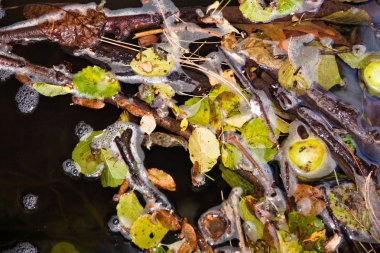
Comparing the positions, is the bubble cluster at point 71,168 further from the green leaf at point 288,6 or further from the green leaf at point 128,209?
the green leaf at point 288,6

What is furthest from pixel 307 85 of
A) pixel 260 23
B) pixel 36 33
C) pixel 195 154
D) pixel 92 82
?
pixel 36 33

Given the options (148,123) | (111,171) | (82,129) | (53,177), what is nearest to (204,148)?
(148,123)

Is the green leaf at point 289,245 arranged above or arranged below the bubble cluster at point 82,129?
below

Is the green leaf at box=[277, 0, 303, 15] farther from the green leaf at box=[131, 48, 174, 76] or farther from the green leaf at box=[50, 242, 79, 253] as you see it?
the green leaf at box=[50, 242, 79, 253]

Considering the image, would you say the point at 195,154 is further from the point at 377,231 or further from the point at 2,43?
the point at 2,43

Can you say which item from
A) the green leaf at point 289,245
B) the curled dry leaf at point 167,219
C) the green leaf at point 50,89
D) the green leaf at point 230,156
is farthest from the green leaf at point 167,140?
the green leaf at point 289,245

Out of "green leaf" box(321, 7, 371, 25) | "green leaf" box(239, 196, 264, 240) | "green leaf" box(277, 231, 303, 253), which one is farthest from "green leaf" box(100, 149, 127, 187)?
"green leaf" box(321, 7, 371, 25)
